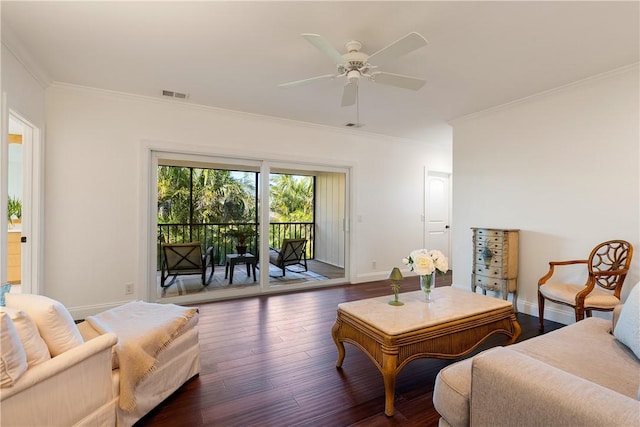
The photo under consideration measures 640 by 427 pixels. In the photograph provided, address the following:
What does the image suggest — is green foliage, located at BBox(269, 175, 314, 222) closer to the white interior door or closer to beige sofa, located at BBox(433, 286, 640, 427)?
the white interior door

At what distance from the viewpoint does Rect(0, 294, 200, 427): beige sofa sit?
1205 millimetres

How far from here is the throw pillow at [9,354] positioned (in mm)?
1161

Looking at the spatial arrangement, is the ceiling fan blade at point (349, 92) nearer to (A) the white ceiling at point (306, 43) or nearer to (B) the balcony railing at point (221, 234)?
(A) the white ceiling at point (306, 43)

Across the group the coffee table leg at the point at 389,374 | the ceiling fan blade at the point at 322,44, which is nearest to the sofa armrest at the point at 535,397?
the coffee table leg at the point at 389,374

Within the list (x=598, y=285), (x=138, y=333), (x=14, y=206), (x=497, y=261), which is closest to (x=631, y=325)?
(x=598, y=285)

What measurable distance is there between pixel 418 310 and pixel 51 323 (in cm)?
213

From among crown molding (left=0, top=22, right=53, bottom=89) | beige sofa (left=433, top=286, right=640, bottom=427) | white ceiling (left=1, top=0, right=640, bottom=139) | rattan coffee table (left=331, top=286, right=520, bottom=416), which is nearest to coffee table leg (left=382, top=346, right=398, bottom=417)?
rattan coffee table (left=331, top=286, right=520, bottom=416)

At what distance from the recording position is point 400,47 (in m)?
2.01

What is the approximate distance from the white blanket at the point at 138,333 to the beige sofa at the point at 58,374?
2 cm

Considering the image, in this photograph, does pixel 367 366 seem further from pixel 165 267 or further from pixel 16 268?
pixel 16 268

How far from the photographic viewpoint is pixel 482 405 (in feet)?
3.73

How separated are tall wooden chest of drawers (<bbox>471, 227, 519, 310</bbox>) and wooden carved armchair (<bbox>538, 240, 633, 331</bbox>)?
47 cm

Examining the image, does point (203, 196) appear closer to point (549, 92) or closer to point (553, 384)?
point (553, 384)

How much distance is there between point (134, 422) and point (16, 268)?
316 cm
